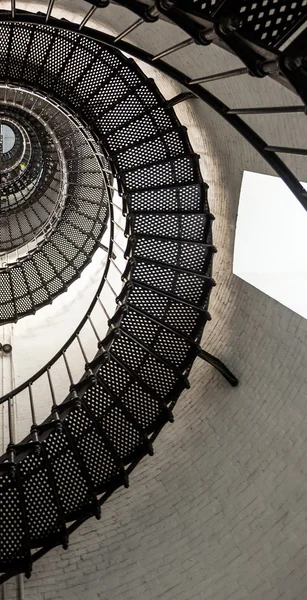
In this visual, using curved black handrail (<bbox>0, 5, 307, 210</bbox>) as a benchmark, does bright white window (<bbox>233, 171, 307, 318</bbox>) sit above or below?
below

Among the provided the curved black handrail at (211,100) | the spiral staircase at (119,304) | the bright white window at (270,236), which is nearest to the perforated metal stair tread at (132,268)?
the spiral staircase at (119,304)

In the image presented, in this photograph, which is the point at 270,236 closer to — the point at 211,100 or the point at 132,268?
the point at 132,268

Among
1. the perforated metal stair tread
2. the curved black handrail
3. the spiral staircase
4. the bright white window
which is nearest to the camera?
the curved black handrail

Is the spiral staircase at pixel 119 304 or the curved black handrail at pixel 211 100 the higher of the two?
the curved black handrail at pixel 211 100

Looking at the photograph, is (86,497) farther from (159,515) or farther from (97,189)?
(97,189)

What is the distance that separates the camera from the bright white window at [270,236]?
6.26 metres

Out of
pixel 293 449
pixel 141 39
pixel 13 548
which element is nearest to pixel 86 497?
pixel 13 548

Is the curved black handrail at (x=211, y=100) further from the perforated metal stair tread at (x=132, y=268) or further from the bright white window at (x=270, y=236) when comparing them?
the bright white window at (x=270, y=236)

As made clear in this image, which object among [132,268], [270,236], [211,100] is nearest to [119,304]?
[132,268]

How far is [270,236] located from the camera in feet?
21.5

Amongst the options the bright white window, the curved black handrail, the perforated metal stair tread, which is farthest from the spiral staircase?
the curved black handrail

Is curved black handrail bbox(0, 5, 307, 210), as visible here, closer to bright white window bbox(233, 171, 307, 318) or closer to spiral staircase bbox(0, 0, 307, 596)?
spiral staircase bbox(0, 0, 307, 596)

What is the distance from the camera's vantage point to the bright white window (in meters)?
6.26

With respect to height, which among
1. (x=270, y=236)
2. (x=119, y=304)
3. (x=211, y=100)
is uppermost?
(x=211, y=100)
